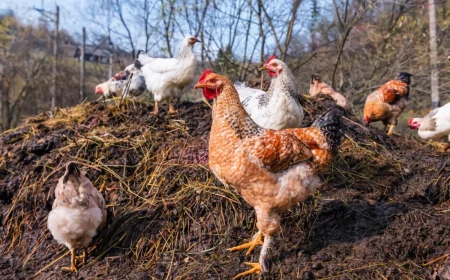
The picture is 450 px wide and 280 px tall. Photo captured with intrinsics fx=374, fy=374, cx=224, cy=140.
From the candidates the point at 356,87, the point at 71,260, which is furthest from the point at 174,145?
the point at 356,87

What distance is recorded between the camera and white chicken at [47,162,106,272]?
2666 millimetres

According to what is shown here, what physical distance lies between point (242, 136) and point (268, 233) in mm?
638

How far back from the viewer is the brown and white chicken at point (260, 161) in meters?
2.29

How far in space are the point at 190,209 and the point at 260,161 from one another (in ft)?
3.25

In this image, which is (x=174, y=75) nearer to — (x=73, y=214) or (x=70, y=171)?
(x=70, y=171)

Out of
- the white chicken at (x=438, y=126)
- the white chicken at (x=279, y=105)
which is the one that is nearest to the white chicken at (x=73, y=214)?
the white chicken at (x=279, y=105)

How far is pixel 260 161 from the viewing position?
228cm

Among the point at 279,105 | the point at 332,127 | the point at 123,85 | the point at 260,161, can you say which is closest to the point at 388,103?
the point at 279,105

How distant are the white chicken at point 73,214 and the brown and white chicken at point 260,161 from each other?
102 cm

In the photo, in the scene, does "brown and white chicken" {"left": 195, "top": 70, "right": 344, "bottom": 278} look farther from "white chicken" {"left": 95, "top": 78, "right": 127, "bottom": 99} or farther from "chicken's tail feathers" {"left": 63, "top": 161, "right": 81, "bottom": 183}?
"white chicken" {"left": 95, "top": 78, "right": 127, "bottom": 99}

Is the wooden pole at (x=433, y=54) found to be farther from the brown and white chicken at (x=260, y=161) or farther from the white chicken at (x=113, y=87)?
the brown and white chicken at (x=260, y=161)

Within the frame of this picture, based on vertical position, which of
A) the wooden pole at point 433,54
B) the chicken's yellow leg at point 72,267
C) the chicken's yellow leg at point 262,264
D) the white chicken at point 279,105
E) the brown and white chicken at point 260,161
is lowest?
the chicken's yellow leg at point 72,267

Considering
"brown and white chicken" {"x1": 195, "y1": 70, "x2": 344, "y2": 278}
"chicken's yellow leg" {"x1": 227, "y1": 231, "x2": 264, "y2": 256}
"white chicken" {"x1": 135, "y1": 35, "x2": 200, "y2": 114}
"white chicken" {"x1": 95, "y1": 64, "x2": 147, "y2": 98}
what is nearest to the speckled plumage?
"brown and white chicken" {"x1": 195, "y1": 70, "x2": 344, "y2": 278}

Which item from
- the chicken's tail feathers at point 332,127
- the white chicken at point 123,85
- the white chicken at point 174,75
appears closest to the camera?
the chicken's tail feathers at point 332,127
